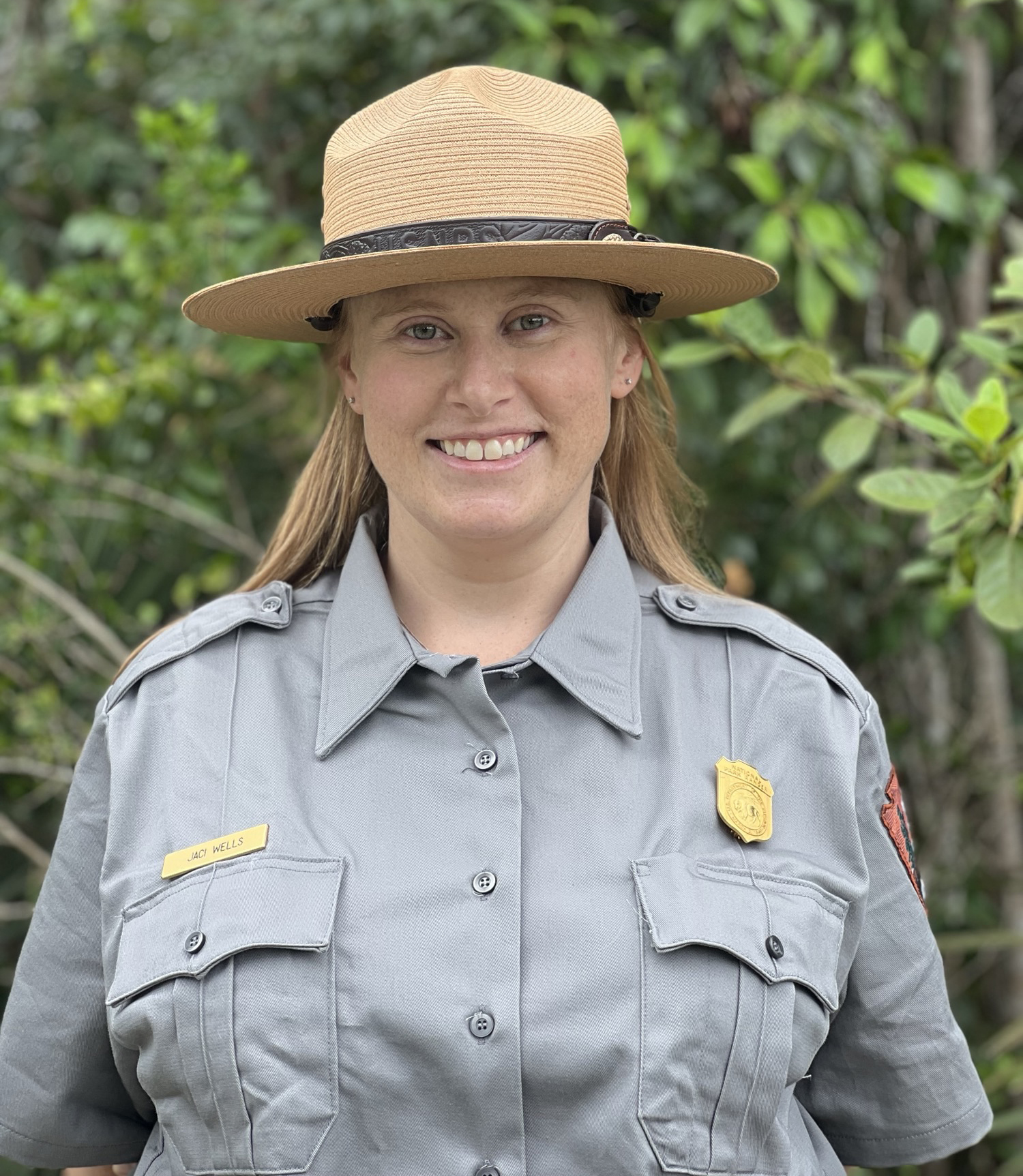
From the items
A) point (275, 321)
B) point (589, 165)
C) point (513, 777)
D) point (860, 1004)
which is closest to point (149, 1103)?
point (513, 777)

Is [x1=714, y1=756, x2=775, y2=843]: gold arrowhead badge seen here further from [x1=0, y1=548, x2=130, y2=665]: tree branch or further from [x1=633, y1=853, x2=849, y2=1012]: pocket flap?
[x1=0, y1=548, x2=130, y2=665]: tree branch

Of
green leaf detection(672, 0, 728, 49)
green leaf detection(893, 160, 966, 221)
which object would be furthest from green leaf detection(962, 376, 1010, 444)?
green leaf detection(672, 0, 728, 49)

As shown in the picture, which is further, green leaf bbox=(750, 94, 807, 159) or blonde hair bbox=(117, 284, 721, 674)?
green leaf bbox=(750, 94, 807, 159)

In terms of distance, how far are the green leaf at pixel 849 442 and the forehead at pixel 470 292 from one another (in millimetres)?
690

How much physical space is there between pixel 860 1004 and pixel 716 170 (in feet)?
6.26

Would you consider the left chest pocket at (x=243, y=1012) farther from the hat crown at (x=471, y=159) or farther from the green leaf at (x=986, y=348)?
the green leaf at (x=986, y=348)

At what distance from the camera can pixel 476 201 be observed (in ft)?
4.78

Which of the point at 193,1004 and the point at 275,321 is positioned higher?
the point at 275,321

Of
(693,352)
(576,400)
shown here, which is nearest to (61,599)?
(693,352)

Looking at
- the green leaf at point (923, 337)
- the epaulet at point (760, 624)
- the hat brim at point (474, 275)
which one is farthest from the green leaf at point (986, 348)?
the epaulet at point (760, 624)

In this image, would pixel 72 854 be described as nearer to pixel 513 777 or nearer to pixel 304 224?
pixel 513 777

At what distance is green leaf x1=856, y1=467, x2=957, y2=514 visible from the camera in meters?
1.86

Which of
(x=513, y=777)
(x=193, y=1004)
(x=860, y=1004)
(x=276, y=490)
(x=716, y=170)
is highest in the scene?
(x=716, y=170)

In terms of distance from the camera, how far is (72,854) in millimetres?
1594
